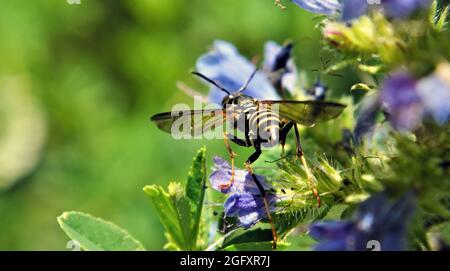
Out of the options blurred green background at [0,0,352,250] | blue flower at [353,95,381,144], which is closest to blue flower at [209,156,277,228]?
blue flower at [353,95,381,144]

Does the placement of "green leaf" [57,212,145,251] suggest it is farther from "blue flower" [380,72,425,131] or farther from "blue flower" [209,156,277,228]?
"blue flower" [380,72,425,131]

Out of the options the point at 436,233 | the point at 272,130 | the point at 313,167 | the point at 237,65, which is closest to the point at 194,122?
the point at 272,130

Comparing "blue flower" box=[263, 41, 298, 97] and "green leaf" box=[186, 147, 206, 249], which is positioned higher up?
"blue flower" box=[263, 41, 298, 97]

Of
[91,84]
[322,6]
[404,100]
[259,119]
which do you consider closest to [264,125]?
[259,119]

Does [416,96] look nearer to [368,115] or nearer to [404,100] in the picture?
[404,100]

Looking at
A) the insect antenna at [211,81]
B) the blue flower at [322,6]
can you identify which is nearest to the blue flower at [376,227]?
the blue flower at [322,6]

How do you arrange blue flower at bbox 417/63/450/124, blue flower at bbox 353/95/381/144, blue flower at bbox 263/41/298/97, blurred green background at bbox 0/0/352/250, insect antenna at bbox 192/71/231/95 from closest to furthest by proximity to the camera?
1. blue flower at bbox 417/63/450/124
2. blue flower at bbox 353/95/381/144
3. insect antenna at bbox 192/71/231/95
4. blue flower at bbox 263/41/298/97
5. blurred green background at bbox 0/0/352/250
